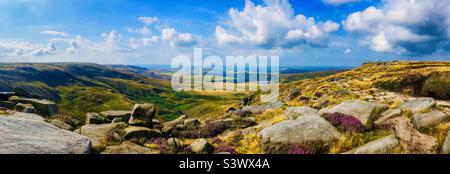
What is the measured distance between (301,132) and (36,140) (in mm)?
12016

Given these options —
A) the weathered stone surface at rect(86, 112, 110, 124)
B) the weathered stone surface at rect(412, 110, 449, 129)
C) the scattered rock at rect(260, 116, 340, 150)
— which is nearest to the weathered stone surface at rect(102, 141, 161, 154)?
the scattered rock at rect(260, 116, 340, 150)

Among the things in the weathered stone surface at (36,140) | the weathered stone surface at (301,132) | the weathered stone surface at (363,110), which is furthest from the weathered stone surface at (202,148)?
the weathered stone surface at (363,110)

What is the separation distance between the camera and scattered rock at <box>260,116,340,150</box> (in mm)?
15312

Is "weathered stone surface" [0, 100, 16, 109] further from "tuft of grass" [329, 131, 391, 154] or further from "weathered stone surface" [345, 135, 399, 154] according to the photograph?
"weathered stone surface" [345, 135, 399, 154]

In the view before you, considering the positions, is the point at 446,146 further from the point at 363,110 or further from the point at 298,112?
the point at 298,112

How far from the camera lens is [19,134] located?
1395cm

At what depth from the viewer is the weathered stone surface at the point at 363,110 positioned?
1733cm

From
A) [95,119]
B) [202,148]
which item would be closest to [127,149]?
[202,148]

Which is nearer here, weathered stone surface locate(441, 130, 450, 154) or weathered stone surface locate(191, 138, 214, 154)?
weathered stone surface locate(441, 130, 450, 154)

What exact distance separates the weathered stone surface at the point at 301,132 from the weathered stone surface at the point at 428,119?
13.0 feet

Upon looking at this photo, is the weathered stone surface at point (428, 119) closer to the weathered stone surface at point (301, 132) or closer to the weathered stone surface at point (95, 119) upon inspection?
the weathered stone surface at point (301, 132)

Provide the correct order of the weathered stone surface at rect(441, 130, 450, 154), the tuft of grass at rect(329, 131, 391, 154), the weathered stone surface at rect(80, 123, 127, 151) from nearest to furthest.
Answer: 1. the weathered stone surface at rect(441, 130, 450, 154)
2. the tuft of grass at rect(329, 131, 391, 154)
3. the weathered stone surface at rect(80, 123, 127, 151)

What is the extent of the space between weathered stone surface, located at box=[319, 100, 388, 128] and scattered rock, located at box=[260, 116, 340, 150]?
2.35m
